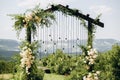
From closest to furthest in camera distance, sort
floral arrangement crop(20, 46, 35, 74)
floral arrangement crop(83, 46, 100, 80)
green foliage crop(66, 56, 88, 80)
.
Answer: floral arrangement crop(83, 46, 100, 80) → floral arrangement crop(20, 46, 35, 74) → green foliage crop(66, 56, 88, 80)

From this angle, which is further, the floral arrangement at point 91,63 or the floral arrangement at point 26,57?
the floral arrangement at point 26,57

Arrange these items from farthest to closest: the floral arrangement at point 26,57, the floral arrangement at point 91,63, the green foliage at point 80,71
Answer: the green foliage at point 80,71
the floral arrangement at point 26,57
the floral arrangement at point 91,63

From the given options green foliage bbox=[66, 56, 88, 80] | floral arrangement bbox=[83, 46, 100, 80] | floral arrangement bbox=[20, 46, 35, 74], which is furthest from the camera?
green foliage bbox=[66, 56, 88, 80]

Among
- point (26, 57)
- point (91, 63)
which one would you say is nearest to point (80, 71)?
point (91, 63)

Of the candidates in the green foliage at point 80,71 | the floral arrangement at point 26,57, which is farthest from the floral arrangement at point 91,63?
the floral arrangement at point 26,57

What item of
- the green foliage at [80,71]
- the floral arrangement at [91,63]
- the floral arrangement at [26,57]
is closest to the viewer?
the floral arrangement at [91,63]

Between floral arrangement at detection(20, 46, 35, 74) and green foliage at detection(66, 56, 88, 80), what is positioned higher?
floral arrangement at detection(20, 46, 35, 74)

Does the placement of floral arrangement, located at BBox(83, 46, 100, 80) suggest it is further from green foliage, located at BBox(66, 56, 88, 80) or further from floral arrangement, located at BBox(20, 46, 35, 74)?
floral arrangement, located at BBox(20, 46, 35, 74)

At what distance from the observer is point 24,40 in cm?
1495

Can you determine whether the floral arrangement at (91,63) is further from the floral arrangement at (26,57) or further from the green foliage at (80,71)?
the floral arrangement at (26,57)

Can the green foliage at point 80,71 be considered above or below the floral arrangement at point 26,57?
below

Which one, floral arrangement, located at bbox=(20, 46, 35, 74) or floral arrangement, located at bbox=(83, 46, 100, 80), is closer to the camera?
floral arrangement, located at bbox=(83, 46, 100, 80)

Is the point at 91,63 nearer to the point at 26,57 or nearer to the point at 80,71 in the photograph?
the point at 80,71

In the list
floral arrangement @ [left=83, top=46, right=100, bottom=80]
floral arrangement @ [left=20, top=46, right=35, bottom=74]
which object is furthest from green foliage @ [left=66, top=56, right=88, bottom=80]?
floral arrangement @ [left=20, top=46, right=35, bottom=74]
